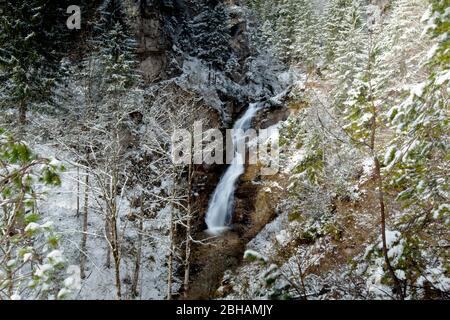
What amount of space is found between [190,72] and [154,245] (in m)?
18.7

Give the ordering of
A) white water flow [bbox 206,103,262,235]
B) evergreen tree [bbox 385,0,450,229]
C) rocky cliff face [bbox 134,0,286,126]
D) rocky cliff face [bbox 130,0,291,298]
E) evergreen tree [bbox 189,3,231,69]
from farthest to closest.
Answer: evergreen tree [bbox 189,3,231,69]
rocky cliff face [bbox 134,0,286,126]
white water flow [bbox 206,103,262,235]
rocky cliff face [bbox 130,0,291,298]
evergreen tree [bbox 385,0,450,229]

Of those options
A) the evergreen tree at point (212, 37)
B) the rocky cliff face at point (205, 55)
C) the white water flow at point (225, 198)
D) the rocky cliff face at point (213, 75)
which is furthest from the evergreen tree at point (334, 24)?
the white water flow at point (225, 198)

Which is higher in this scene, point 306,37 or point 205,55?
point 306,37

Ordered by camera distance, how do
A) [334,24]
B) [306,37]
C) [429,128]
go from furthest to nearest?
[306,37] → [334,24] → [429,128]

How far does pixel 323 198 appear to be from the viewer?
1647 cm

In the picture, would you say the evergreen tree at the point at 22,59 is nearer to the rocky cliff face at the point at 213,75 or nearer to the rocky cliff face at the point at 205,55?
the rocky cliff face at the point at 213,75

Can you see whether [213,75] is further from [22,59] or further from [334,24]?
[22,59]

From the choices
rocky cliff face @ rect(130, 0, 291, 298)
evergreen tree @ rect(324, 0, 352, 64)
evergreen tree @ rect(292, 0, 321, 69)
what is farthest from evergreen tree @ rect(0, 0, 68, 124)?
evergreen tree @ rect(292, 0, 321, 69)

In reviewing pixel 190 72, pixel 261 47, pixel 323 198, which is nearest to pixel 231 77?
pixel 190 72

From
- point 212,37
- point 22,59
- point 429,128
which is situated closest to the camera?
point 429,128

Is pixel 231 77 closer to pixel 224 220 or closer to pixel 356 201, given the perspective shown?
pixel 224 220

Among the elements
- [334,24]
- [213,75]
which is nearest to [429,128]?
[213,75]

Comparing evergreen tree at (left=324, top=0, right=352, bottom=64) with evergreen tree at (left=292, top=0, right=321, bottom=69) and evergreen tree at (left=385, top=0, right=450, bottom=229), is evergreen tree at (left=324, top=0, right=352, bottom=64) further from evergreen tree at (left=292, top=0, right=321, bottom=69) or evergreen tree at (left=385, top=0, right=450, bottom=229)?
evergreen tree at (left=385, top=0, right=450, bottom=229)

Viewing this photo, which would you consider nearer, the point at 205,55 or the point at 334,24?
the point at 205,55
